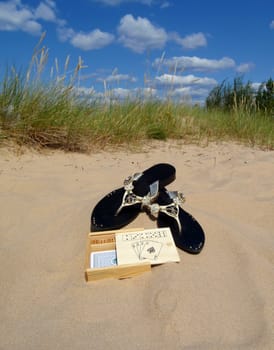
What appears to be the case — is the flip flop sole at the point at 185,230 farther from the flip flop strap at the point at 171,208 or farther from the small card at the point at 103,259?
the small card at the point at 103,259

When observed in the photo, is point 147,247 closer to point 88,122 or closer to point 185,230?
point 185,230

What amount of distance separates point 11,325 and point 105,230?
1.91 ft

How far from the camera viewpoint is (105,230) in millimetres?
1441

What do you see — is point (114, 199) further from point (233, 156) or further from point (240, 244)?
point (233, 156)

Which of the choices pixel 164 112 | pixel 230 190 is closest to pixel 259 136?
pixel 164 112

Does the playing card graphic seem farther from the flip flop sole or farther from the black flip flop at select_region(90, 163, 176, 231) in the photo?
the black flip flop at select_region(90, 163, 176, 231)

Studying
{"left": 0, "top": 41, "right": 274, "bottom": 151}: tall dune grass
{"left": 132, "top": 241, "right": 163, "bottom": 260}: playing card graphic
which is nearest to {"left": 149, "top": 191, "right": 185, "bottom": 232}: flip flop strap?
{"left": 132, "top": 241, "right": 163, "bottom": 260}: playing card graphic

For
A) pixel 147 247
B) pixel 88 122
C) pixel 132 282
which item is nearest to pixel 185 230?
pixel 147 247

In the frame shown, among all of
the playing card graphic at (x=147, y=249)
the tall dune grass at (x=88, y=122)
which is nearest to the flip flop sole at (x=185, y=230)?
the playing card graphic at (x=147, y=249)

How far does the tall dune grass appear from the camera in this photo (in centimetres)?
279

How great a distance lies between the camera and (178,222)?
1.40 meters

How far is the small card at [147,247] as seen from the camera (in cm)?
121

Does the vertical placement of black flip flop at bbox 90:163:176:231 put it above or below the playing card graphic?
above

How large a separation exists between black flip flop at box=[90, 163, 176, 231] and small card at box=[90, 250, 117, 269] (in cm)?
18
